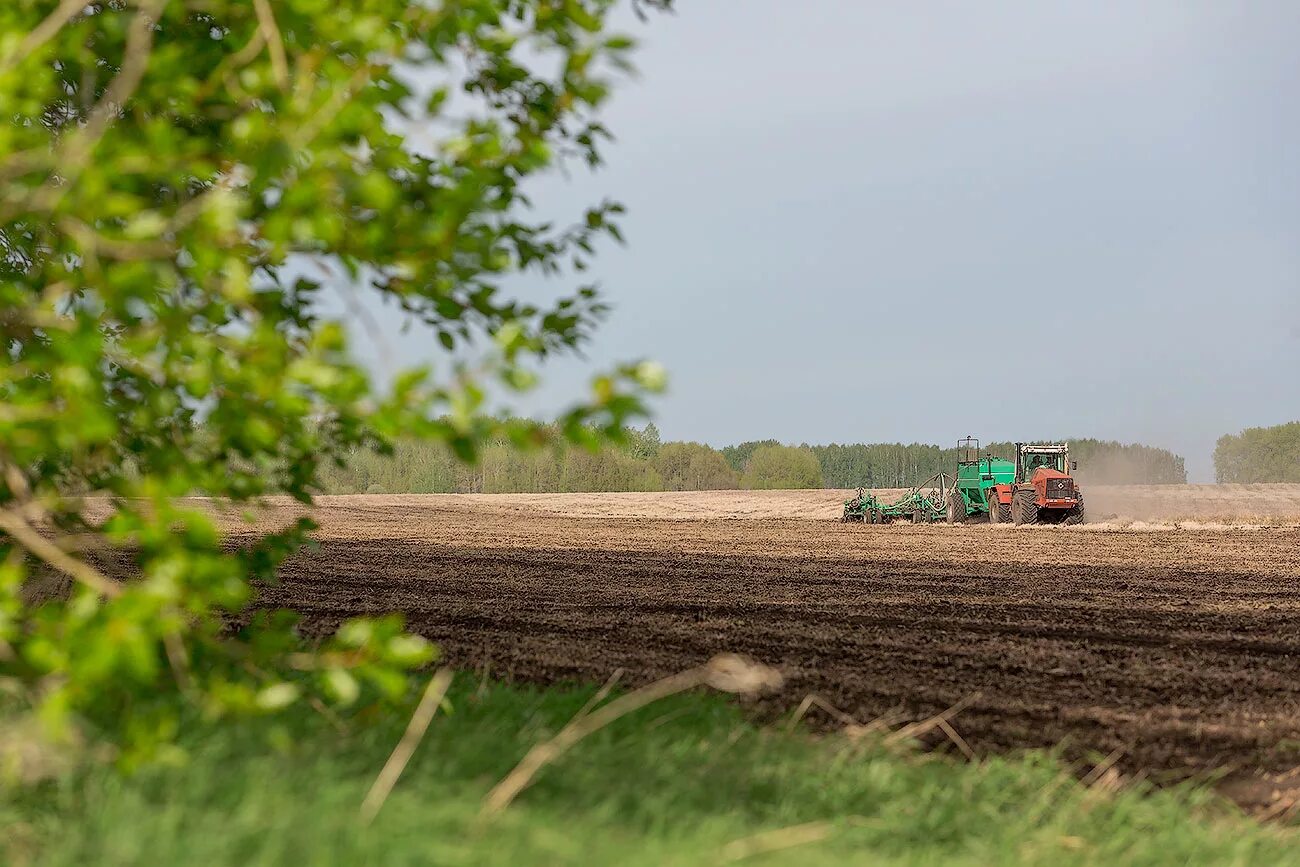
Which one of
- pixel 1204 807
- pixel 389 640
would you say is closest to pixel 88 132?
pixel 389 640

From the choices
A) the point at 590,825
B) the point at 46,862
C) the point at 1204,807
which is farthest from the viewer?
the point at 1204,807

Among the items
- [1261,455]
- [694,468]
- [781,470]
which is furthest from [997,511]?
[1261,455]

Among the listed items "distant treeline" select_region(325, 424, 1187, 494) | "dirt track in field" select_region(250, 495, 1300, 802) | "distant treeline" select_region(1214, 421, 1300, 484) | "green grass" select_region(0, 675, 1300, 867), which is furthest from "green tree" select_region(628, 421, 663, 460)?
"green grass" select_region(0, 675, 1300, 867)

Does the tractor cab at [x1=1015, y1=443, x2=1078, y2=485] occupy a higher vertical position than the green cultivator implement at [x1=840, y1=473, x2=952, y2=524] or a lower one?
higher

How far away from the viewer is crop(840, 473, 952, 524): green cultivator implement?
37.5 metres

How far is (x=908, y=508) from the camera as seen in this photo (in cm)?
3791

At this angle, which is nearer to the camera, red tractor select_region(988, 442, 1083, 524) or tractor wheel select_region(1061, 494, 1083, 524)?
red tractor select_region(988, 442, 1083, 524)

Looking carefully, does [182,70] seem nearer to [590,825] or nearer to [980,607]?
[590,825]

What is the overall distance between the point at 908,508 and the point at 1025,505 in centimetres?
424

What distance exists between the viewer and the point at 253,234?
3.95m

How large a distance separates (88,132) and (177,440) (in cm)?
211

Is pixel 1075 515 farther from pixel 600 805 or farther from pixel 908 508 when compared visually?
pixel 600 805

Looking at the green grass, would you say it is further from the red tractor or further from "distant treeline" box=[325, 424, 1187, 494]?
"distant treeline" box=[325, 424, 1187, 494]

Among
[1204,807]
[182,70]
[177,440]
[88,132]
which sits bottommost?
[1204,807]
